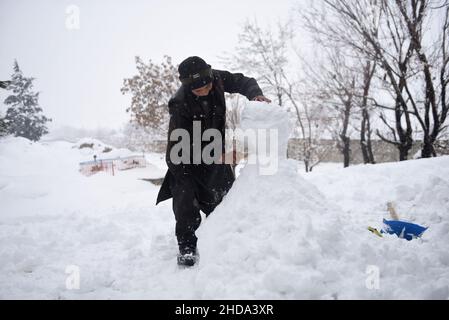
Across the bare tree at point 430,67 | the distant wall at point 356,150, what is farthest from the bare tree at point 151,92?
the bare tree at point 430,67

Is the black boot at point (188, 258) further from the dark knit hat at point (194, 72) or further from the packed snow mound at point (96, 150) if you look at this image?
the packed snow mound at point (96, 150)

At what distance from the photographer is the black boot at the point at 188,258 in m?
2.53

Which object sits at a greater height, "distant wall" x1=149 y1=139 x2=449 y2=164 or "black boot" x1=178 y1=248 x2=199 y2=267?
"distant wall" x1=149 y1=139 x2=449 y2=164

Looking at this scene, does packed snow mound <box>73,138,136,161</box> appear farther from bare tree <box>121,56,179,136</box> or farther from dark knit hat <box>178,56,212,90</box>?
dark knit hat <box>178,56,212,90</box>

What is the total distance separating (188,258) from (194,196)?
1.93ft

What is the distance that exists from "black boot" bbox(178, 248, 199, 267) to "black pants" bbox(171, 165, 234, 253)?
1 cm

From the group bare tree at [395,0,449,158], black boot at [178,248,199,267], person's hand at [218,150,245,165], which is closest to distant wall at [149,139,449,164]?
bare tree at [395,0,449,158]

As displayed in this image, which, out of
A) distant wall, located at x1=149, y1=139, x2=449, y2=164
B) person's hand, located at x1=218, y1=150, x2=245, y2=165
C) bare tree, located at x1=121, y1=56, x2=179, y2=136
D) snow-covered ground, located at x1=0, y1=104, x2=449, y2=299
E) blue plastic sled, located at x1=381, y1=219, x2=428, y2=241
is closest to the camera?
snow-covered ground, located at x1=0, y1=104, x2=449, y2=299

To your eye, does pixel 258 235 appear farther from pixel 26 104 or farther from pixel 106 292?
pixel 26 104

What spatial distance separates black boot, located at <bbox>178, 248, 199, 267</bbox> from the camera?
2.53 metres

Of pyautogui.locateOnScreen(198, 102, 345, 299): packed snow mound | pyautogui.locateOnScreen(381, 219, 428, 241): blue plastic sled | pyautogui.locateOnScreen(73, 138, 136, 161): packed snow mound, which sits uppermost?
pyautogui.locateOnScreen(73, 138, 136, 161): packed snow mound

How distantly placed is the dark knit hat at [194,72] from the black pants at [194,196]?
0.82 meters

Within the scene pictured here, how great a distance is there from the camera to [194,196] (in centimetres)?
288
